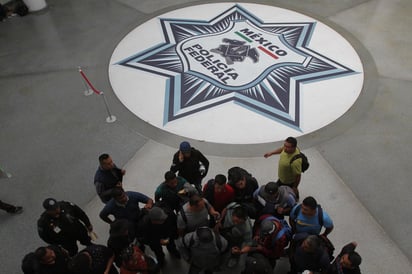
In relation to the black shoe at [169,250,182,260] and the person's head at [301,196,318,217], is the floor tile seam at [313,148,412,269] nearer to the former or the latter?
the person's head at [301,196,318,217]

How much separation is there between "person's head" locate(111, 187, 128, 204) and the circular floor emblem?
263 cm

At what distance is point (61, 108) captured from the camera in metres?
7.09

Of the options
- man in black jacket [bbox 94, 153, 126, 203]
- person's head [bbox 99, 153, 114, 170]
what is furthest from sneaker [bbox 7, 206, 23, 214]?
person's head [bbox 99, 153, 114, 170]

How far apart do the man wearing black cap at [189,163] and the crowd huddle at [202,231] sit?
0.43 metres

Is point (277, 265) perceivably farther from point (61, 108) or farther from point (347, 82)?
point (61, 108)

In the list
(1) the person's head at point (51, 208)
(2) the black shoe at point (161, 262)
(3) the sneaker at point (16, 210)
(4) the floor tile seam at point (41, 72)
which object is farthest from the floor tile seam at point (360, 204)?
(4) the floor tile seam at point (41, 72)

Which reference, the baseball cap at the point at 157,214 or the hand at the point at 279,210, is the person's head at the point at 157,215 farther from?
the hand at the point at 279,210

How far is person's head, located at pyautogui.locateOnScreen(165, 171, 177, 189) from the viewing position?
4043mm

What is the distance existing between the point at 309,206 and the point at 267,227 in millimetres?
512

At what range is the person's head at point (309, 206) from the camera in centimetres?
361

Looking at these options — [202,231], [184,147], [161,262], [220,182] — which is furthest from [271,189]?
[161,262]

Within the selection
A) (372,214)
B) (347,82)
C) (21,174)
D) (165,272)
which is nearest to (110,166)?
(165,272)

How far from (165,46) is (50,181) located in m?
4.47

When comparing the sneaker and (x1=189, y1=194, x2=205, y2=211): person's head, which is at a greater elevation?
(x1=189, y1=194, x2=205, y2=211): person's head
